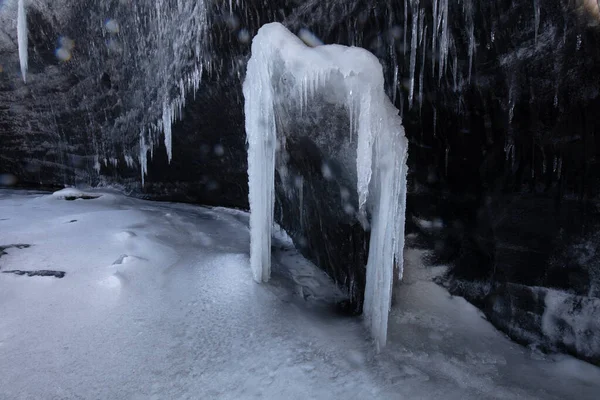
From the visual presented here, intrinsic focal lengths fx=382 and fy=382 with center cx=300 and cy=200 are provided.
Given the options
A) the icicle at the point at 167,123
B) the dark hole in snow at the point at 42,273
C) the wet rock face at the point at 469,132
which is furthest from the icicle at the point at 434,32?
the icicle at the point at 167,123

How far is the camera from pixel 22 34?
955cm

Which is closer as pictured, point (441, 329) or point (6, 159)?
point (441, 329)

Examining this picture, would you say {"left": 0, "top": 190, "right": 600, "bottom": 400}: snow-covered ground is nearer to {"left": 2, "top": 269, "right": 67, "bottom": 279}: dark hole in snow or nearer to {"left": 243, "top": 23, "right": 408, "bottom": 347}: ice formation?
{"left": 2, "top": 269, "right": 67, "bottom": 279}: dark hole in snow

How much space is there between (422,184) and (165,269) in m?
3.09

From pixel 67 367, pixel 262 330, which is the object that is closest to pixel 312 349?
pixel 262 330

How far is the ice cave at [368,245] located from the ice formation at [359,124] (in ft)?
0.06

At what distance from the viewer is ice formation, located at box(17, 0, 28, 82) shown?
9273 millimetres

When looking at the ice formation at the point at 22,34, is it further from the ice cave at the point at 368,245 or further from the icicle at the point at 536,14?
the icicle at the point at 536,14

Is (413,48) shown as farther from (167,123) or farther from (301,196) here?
(167,123)

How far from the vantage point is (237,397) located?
2.71 metres

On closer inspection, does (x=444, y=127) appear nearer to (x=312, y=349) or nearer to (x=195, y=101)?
(x=312, y=349)

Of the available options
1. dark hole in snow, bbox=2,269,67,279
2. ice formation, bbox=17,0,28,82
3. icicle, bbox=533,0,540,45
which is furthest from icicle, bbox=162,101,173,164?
icicle, bbox=533,0,540,45

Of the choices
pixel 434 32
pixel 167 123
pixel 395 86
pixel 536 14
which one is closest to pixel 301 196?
pixel 395 86

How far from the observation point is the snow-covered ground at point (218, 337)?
9.29ft
